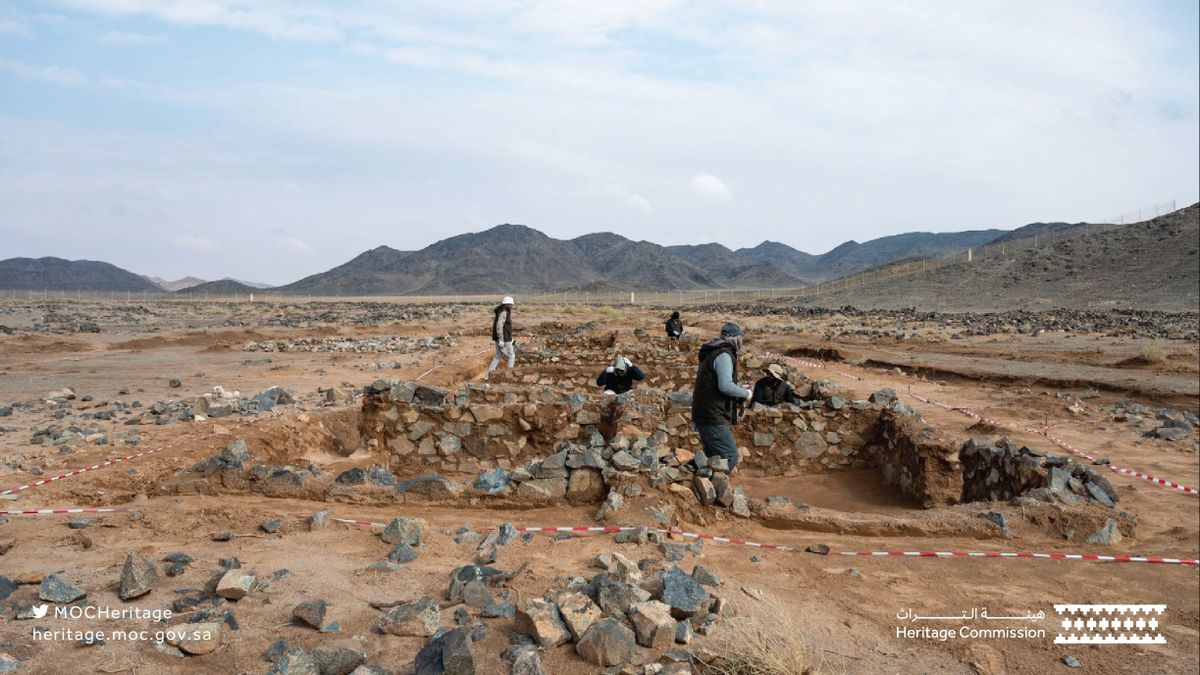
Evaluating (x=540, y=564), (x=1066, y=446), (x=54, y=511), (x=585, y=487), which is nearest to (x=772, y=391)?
(x=585, y=487)

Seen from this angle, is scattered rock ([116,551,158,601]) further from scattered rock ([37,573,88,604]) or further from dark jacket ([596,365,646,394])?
dark jacket ([596,365,646,394])

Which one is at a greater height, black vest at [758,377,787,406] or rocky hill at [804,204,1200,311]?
rocky hill at [804,204,1200,311]

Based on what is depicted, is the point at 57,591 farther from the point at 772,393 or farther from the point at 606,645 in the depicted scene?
the point at 772,393

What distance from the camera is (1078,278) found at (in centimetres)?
4519

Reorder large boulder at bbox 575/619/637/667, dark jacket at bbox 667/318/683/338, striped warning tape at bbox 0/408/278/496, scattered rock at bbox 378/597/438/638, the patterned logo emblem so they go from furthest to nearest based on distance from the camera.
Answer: dark jacket at bbox 667/318/683/338 < striped warning tape at bbox 0/408/278/496 < the patterned logo emblem < scattered rock at bbox 378/597/438/638 < large boulder at bbox 575/619/637/667

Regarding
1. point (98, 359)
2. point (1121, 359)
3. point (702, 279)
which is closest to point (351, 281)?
point (702, 279)

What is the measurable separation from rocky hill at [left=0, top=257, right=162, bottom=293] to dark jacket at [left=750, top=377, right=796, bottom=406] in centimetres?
17179

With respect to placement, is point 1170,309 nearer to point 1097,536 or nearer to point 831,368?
point 831,368

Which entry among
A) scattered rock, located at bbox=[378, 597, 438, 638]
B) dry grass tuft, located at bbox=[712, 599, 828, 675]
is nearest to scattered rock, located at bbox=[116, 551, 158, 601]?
scattered rock, located at bbox=[378, 597, 438, 638]

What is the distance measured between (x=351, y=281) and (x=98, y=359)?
133 metres

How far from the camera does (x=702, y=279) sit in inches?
6176

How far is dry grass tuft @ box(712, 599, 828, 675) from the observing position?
3.25 m

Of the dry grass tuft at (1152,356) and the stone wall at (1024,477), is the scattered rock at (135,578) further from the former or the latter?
the dry grass tuft at (1152,356)

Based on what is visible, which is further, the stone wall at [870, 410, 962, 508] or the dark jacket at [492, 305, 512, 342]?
the dark jacket at [492, 305, 512, 342]
